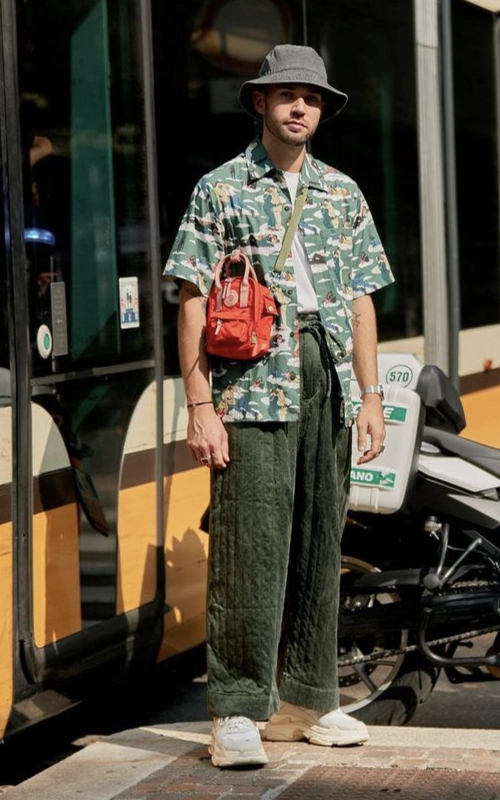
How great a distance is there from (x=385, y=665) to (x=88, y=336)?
146 centimetres

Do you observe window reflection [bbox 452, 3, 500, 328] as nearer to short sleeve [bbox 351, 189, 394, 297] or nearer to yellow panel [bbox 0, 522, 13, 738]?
short sleeve [bbox 351, 189, 394, 297]

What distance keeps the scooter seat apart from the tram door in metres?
0.94

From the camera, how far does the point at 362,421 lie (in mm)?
4727

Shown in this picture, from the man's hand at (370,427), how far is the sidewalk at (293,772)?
81 centimetres

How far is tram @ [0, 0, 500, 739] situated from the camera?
4.74m

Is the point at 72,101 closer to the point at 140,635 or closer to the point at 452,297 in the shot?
the point at 140,635

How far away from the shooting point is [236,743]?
177 inches

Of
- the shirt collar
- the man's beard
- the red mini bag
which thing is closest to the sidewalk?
the red mini bag

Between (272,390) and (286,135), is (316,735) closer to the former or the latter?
(272,390)

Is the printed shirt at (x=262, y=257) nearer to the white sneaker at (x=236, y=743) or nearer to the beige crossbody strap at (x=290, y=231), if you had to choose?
the beige crossbody strap at (x=290, y=231)

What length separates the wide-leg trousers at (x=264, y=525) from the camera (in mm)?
4484

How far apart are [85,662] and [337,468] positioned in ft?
3.46

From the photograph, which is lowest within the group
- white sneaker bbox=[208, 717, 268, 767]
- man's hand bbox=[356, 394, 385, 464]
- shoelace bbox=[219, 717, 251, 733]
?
white sneaker bbox=[208, 717, 268, 767]

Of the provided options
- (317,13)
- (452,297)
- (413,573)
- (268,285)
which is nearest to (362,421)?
(268,285)
